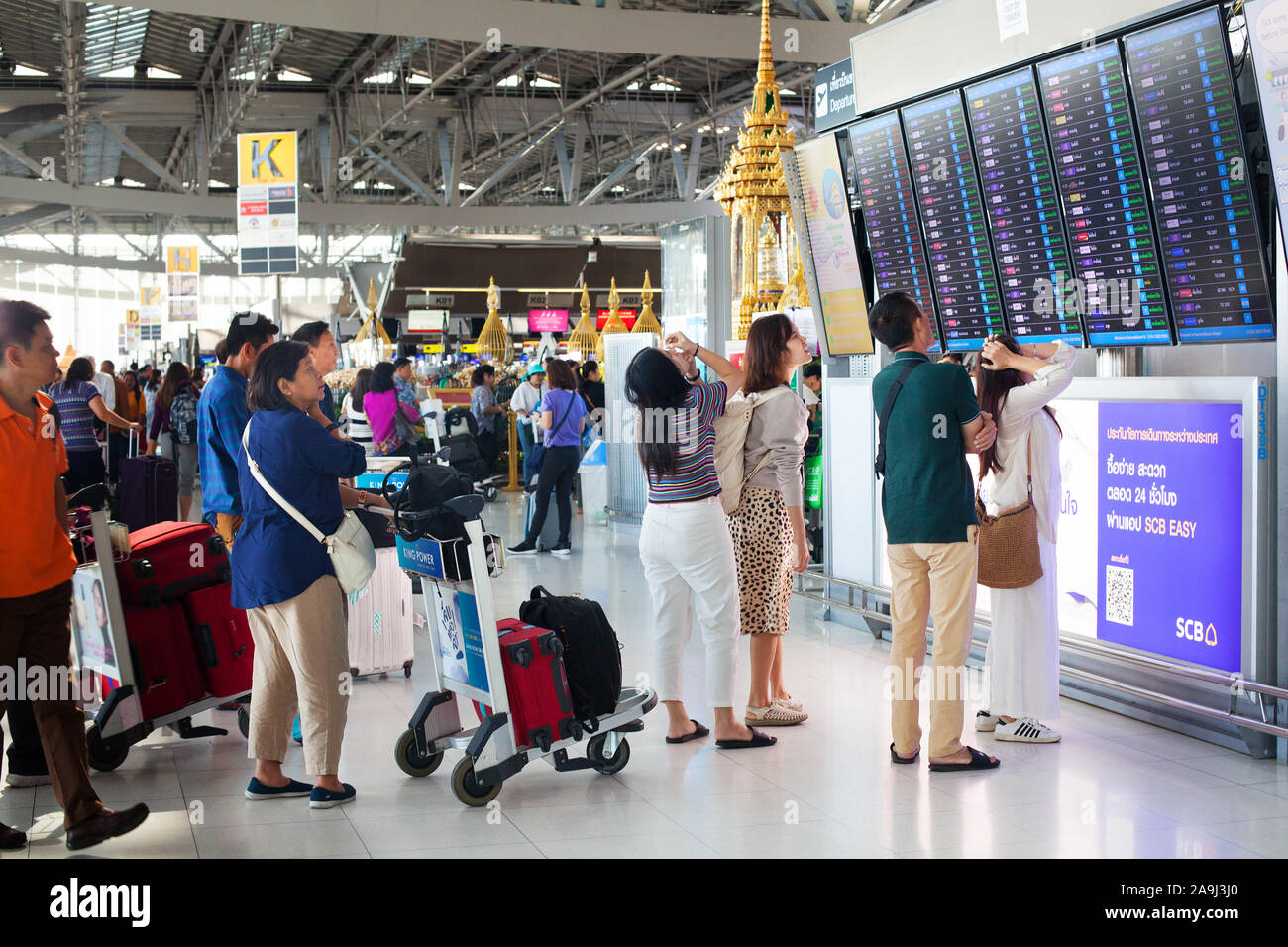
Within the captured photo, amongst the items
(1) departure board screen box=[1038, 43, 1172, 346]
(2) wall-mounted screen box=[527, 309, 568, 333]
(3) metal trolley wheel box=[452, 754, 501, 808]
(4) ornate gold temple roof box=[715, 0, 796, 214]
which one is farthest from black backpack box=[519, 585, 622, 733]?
(2) wall-mounted screen box=[527, 309, 568, 333]

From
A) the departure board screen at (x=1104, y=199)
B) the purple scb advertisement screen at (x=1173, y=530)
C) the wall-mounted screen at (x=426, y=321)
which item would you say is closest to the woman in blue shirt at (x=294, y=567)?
the purple scb advertisement screen at (x=1173, y=530)

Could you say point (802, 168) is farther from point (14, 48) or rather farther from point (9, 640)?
point (14, 48)

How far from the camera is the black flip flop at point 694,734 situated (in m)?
4.94

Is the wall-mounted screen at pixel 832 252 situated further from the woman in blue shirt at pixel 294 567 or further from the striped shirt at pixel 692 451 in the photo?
the woman in blue shirt at pixel 294 567

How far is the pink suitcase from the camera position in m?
6.06

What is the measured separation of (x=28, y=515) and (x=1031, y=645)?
362cm

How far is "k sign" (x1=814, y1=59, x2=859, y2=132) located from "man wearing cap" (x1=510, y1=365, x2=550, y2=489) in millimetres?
4455

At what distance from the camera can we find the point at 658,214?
2355 centimetres

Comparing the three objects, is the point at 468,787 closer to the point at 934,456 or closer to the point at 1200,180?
the point at 934,456

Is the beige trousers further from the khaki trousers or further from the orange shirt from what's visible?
the khaki trousers

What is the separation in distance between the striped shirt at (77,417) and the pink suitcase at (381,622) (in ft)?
13.1

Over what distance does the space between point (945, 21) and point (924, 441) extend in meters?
2.84

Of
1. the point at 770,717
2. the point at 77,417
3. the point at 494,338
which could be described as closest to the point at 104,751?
the point at 770,717

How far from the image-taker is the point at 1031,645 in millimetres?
4879
